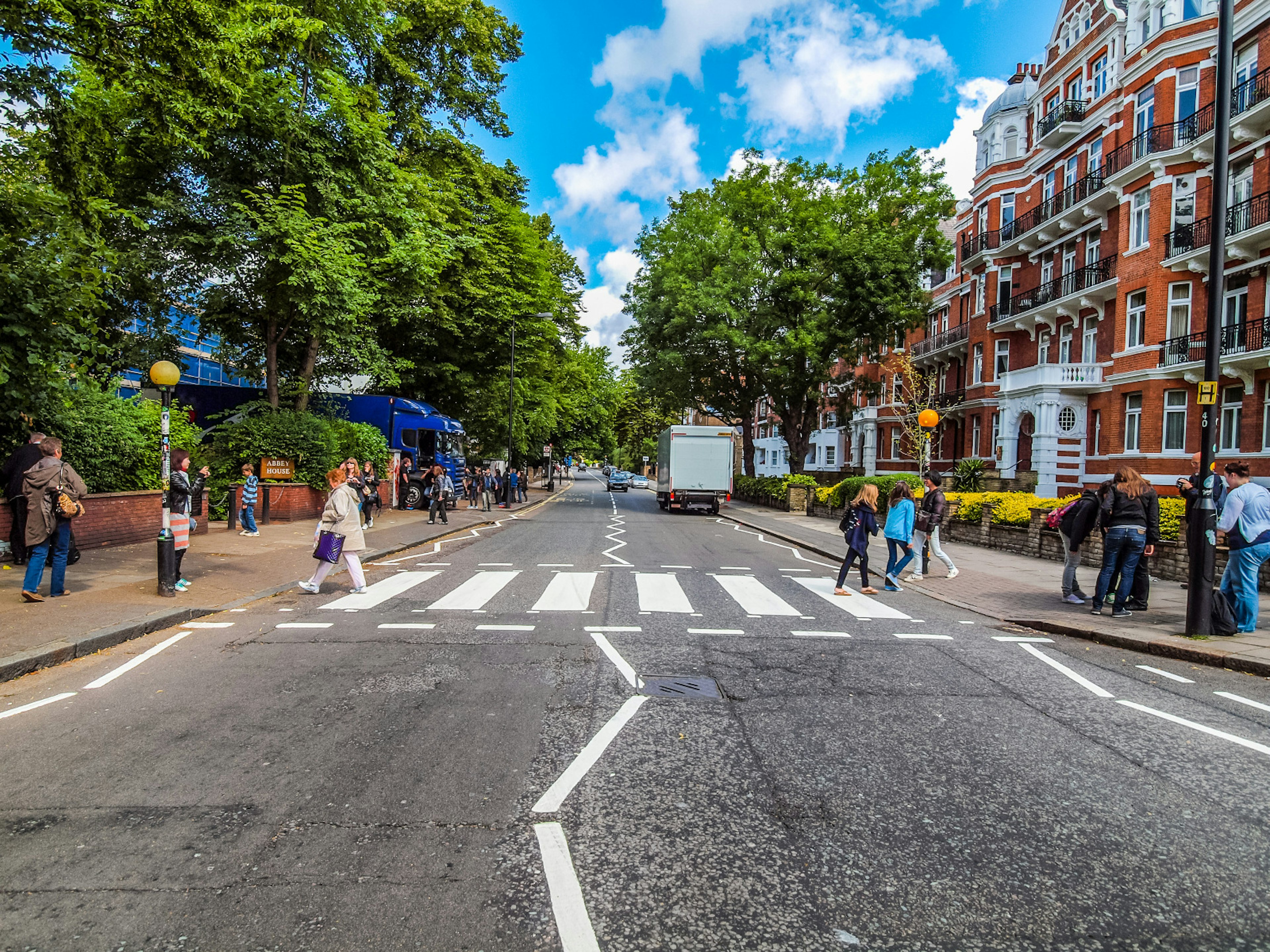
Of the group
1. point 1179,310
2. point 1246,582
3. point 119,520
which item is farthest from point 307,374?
point 1179,310

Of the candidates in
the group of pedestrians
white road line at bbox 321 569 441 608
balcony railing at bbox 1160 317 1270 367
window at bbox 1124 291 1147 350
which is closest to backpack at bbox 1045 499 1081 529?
the group of pedestrians

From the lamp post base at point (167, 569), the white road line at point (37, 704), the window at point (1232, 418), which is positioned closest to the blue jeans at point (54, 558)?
the lamp post base at point (167, 569)

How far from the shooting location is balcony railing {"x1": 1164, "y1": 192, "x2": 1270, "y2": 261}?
21.6 metres

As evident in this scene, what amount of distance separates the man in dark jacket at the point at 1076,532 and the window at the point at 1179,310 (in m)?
18.2

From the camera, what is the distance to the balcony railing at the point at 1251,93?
849 inches

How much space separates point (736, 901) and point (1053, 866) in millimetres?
1440

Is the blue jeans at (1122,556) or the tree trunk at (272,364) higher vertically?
the tree trunk at (272,364)

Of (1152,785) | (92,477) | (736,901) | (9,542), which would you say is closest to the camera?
(736,901)

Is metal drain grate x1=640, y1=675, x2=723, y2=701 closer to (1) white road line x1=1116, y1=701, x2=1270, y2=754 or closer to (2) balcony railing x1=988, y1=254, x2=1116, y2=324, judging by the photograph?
(1) white road line x1=1116, y1=701, x2=1270, y2=754

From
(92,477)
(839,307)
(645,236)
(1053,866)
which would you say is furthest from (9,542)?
(645,236)

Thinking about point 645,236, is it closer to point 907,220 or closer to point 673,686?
point 907,220

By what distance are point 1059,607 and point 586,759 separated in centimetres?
830

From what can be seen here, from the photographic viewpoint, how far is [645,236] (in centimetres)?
3912

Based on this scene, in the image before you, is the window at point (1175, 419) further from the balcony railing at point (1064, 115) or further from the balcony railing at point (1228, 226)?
the balcony railing at point (1064, 115)
